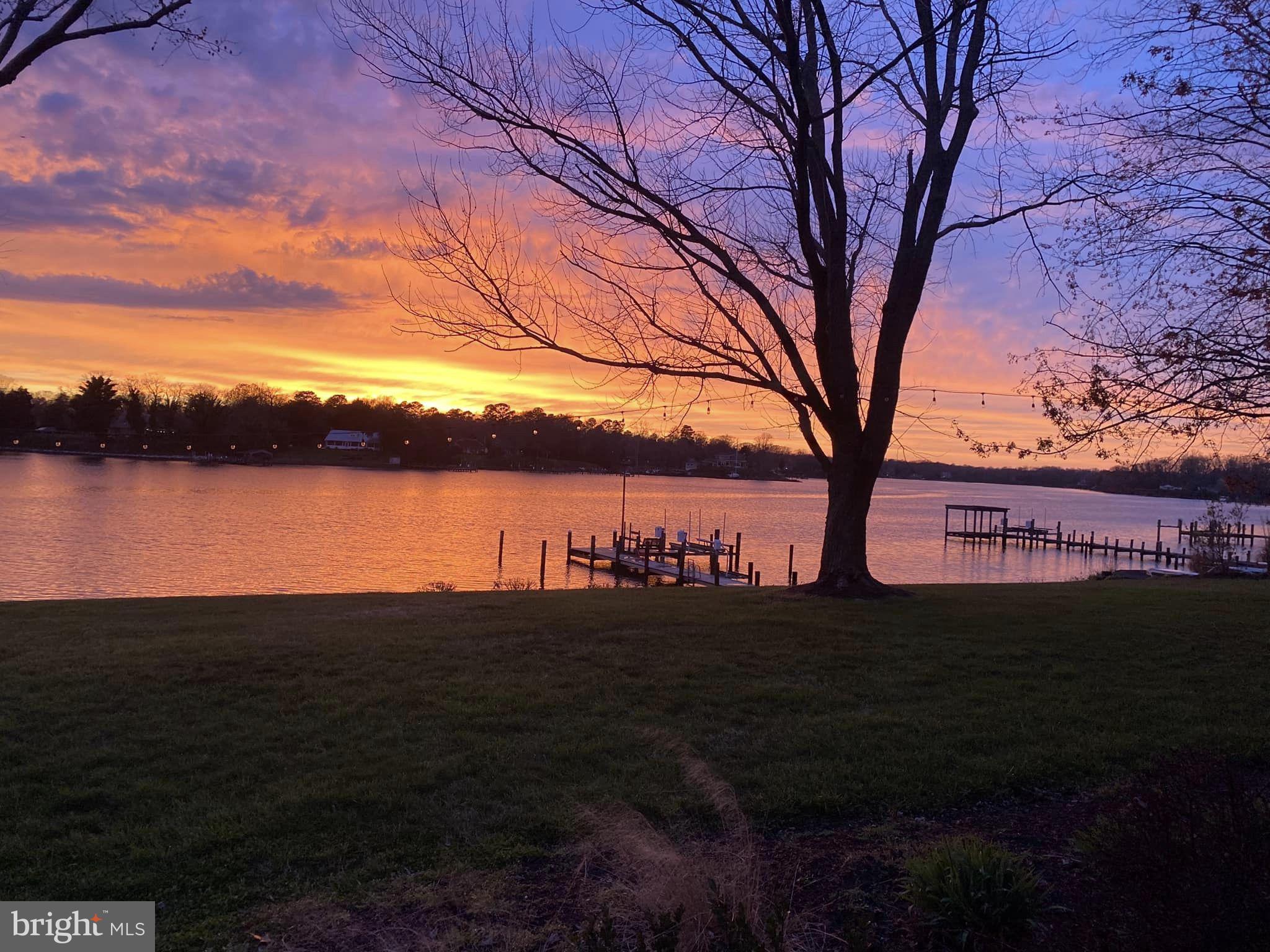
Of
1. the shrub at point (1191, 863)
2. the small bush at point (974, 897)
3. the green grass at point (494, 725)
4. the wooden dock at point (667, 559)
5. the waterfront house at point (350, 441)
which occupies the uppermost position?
the waterfront house at point (350, 441)

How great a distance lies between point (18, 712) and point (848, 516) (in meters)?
10.2

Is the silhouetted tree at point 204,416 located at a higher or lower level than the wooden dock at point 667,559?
higher

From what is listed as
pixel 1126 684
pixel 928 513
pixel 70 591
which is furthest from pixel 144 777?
pixel 928 513

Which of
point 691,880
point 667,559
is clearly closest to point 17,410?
point 667,559

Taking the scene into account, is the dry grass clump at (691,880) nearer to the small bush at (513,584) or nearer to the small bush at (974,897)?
the small bush at (974,897)

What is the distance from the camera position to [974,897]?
11.5ft

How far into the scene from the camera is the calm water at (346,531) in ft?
97.7

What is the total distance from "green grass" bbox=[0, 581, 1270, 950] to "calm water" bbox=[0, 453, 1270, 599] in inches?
724

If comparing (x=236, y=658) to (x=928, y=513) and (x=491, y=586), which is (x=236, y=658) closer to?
(x=491, y=586)

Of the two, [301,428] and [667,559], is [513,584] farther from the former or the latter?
[301,428]

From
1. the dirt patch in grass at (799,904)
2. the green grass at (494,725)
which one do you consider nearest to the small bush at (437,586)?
the green grass at (494,725)

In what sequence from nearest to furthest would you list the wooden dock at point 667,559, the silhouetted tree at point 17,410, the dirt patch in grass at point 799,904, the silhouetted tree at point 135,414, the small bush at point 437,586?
the dirt patch in grass at point 799,904
the small bush at point 437,586
the wooden dock at point 667,559
the silhouetted tree at point 17,410
the silhouetted tree at point 135,414

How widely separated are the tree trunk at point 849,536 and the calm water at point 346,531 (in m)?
17.4

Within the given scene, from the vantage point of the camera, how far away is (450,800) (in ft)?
16.5
